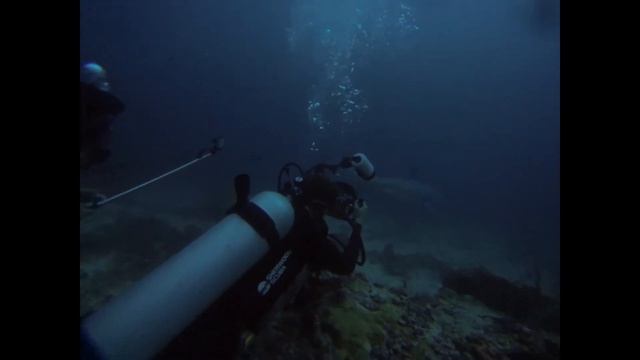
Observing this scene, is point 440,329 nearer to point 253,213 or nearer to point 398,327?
point 398,327

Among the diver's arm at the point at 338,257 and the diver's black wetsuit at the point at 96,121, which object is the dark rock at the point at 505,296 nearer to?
the diver's arm at the point at 338,257

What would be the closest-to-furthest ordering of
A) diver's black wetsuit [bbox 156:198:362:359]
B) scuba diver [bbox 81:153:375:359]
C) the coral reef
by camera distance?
scuba diver [bbox 81:153:375:359] → diver's black wetsuit [bbox 156:198:362:359] → the coral reef

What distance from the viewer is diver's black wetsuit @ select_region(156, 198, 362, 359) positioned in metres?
3.28

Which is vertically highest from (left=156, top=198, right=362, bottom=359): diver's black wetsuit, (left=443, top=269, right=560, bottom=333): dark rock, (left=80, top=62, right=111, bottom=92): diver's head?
(left=80, top=62, right=111, bottom=92): diver's head

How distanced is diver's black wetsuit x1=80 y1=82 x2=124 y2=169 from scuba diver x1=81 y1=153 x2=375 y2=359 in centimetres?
123

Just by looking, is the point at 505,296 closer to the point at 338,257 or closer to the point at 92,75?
the point at 338,257

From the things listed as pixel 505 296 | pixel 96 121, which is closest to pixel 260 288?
pixel 96 121

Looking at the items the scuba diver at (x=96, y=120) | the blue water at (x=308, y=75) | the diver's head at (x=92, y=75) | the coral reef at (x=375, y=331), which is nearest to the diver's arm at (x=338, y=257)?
the coral reef at (x=375, y=331)

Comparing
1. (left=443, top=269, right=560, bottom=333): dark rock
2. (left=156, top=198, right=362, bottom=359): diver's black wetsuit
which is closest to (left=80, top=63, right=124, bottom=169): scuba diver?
(left=156, top=198, right=362, bottom=359): diver's black wetsuit

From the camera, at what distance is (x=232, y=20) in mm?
45375

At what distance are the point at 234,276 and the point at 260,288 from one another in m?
0.35

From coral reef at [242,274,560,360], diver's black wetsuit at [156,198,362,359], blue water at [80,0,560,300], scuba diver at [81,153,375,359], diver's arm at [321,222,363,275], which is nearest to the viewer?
scuba diver at [81,153,375,359]

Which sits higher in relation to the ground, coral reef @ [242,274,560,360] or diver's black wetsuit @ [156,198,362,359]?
diver's black wetsuit @ [156,198,362,359]

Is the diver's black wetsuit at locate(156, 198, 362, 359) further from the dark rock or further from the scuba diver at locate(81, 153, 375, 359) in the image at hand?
the dark rock
